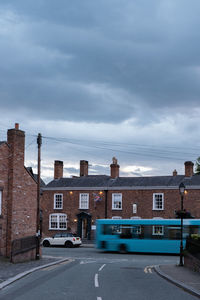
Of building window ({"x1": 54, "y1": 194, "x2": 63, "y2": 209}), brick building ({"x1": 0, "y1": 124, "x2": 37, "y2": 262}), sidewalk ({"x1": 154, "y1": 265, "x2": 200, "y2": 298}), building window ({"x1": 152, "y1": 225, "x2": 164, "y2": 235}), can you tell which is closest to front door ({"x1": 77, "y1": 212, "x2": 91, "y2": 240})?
building window ({"x1": 54, "y1": 194, "x2": 63, "y2": 209})

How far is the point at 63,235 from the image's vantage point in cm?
4962

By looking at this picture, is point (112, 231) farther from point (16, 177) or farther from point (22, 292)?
point (22, 292)

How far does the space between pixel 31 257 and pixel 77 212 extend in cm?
2626

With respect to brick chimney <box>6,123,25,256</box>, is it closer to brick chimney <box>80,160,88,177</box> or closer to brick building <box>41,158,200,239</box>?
brick building <box>41,158,200,239</box>

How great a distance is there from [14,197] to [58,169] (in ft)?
103

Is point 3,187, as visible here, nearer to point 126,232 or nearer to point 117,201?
point 126,232

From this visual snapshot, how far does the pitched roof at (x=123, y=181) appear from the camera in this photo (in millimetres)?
54263

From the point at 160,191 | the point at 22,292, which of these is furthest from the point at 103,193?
the point at 22,292

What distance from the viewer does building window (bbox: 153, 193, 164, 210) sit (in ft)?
178

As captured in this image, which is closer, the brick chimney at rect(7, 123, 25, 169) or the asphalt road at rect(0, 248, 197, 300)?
the asphalt road at rect(0, 248, 197, 300)

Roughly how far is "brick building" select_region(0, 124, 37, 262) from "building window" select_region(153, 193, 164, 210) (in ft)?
76.1

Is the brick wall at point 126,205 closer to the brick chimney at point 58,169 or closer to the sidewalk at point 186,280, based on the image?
the brick chimney at point 58,169

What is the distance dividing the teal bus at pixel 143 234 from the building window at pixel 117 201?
14.7 m

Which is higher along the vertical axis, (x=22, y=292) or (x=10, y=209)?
(x=10, y=209)
